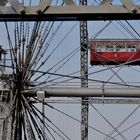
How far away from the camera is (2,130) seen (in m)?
15.6

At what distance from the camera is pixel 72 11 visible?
20.6 feet

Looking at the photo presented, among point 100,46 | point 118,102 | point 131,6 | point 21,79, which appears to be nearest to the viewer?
point 131,6

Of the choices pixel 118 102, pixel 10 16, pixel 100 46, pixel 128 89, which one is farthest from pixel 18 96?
pixel 100 46

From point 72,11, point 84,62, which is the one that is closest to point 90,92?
point 72,11

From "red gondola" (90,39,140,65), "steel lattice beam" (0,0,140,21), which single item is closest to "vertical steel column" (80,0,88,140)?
"red gondola" (90,39,140,65)

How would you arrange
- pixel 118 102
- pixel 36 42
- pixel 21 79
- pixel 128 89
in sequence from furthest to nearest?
pixel 118 102 → pixel 36 42 → pixel 21 79 → pixel 128 89

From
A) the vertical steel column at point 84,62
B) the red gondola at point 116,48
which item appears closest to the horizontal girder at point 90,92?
the vertical steel column at point 84,62

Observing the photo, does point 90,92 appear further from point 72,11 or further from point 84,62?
point 84,62

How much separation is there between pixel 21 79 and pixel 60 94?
5.30ft

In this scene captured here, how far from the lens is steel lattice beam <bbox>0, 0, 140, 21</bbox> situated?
20.5ft

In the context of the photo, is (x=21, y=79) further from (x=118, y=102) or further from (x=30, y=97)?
(x=118, y=102)

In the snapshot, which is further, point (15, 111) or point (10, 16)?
point (15, 111)

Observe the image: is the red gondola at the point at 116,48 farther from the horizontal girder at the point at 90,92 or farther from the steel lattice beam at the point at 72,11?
the steel lattice beam at the point at 72,11

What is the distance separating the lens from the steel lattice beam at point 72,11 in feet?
20.5
